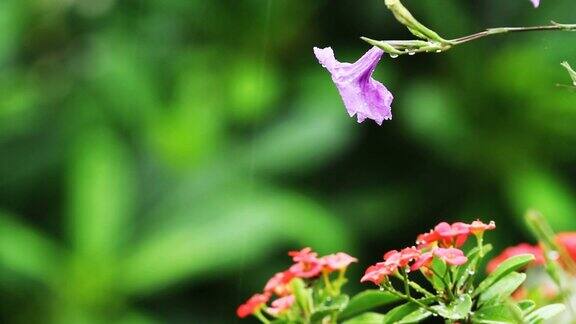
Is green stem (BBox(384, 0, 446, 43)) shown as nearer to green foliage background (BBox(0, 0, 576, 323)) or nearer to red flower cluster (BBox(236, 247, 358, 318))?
red flower cluster (BBox(236, 247, 358, 318))

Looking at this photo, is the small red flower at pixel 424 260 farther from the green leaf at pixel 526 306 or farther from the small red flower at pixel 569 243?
the small red flower at pixel 569 243

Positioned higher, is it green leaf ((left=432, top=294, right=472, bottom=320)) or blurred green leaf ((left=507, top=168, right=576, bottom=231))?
blurred green leaf ((left=507, top=168, right=576, bottom=231))

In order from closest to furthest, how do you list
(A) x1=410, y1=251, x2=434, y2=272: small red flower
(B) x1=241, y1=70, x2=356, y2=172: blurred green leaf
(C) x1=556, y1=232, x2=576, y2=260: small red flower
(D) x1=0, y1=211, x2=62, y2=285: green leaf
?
(A) x1=410, y1=251, x2=434, y2=272: small red flower < (C) x1=556, y1=232, x2=576, y2=260: small red flower < (D) x1=0, y1=211, x2=62, y2=285: green leaf < (B) x1=241, y1=70, x2=356, y2=172: blurred green leaf

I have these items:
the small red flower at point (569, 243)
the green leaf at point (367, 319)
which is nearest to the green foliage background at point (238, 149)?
the small red flower at point (569, 243)

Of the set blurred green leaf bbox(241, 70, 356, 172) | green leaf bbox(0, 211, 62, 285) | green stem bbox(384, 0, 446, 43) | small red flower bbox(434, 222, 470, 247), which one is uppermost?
blurred green leaf bbox(241, 70, 356, 172)

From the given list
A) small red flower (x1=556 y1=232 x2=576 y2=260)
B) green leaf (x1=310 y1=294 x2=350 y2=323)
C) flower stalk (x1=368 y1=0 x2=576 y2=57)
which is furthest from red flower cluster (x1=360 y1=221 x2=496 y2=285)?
small red flower (x1=556 y1=232 x2=576 y2=260)

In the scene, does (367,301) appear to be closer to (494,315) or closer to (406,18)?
(494,315)

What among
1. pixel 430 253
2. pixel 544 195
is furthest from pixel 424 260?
pixel 544 195
